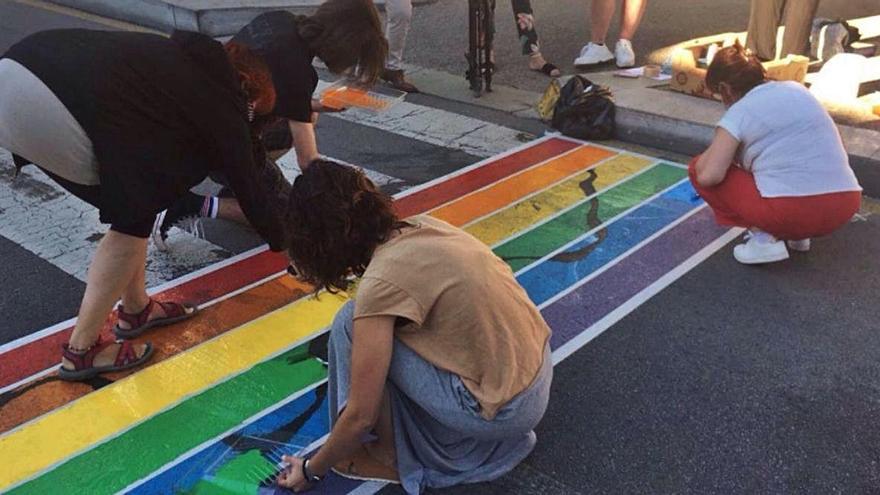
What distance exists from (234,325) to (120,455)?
2.74 feet

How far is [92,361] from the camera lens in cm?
291

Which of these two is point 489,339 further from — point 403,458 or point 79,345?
point 79,345

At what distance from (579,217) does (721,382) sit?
58.7 inches

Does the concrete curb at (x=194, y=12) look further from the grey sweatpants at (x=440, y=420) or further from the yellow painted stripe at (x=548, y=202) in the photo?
the grey sweatpants at (x=440, y=420)

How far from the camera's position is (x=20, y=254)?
Answer: 3.89 metres

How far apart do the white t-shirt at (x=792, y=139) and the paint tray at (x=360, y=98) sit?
10.6 ft

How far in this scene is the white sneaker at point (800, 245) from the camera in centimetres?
376

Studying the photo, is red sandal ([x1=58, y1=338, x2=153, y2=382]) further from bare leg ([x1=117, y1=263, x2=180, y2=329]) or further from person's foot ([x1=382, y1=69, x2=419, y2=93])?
person's foot ([x1=382, y1=69, x2=419, y2=93])

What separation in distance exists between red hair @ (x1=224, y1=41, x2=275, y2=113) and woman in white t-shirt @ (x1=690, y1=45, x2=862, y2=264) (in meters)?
2.00

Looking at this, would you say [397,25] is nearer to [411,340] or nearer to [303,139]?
[303,139]

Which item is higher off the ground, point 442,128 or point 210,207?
point 210,207

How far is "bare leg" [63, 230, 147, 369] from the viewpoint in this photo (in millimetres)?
2684

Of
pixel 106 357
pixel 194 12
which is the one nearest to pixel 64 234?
pixel 106 357

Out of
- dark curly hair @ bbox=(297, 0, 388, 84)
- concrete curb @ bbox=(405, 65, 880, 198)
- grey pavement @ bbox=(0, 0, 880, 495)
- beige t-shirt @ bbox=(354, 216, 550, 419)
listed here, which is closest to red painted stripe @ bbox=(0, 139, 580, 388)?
grey pavement @ bbox=(0, 0, 880, 495)
